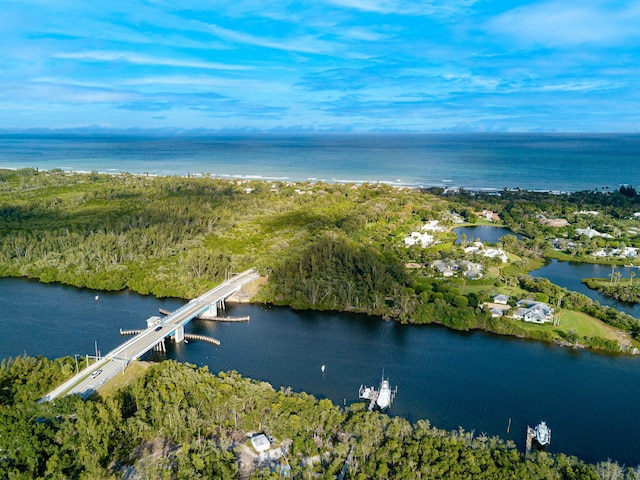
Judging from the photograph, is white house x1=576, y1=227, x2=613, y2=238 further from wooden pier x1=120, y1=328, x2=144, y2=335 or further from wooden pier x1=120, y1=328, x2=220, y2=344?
wooden pier x1=120, y1=328, x2=144, y2=335

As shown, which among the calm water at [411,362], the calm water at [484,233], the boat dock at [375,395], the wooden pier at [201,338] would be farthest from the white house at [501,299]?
the wooden pier at [201,338]

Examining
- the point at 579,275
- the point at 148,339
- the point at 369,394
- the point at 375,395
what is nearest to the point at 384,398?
the point at 375,395

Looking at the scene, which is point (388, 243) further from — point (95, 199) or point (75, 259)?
point (95, 199)

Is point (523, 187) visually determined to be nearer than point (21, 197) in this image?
No

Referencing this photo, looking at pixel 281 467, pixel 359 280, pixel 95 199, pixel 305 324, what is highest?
pixel 95 199

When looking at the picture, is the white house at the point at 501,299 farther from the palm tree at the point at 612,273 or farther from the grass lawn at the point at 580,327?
the palm tree at the point at 612,273

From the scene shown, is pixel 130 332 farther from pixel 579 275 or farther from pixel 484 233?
pixel 484 233

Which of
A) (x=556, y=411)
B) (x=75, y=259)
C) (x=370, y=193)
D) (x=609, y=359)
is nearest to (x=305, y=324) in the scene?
(x=556, y=411)

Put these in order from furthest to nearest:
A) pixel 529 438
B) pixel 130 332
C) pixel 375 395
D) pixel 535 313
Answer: pixel 535 313 < pixel 130 332 < pixel 375 395 < pixel 529 438
